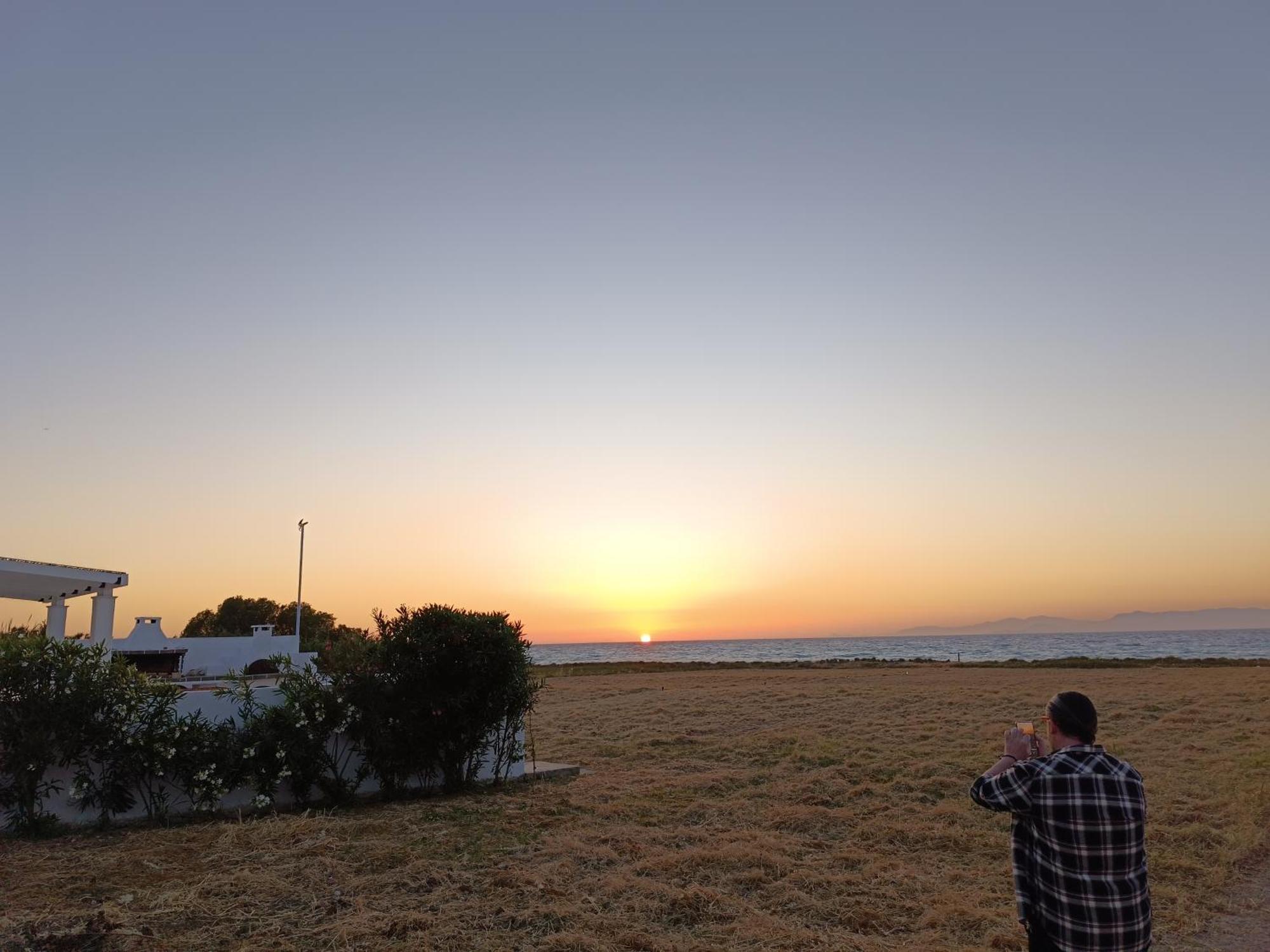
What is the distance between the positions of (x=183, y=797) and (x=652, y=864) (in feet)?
19.4

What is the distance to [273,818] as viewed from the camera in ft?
31.8

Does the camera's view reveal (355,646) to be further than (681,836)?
Yes

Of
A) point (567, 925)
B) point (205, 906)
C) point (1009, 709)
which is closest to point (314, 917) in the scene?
point (205, 906)

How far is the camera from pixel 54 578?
13836 millimetres

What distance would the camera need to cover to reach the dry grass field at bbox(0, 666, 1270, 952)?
642 centimetres

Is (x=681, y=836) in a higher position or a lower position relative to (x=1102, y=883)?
lower

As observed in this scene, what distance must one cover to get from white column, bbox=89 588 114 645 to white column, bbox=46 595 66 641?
271cm

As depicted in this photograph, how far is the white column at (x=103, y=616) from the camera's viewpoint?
14.1 meters

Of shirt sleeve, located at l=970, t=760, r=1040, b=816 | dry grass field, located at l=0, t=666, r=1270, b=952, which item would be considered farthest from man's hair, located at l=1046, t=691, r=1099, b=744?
dry grass field, located at l=0, t=666, r=1270, b=952

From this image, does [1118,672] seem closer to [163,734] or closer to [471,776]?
[471,776]

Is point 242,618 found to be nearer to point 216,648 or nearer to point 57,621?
point 216,648

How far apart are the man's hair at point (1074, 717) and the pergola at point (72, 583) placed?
45.2 feet

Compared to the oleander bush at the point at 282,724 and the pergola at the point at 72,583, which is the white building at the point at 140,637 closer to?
the pergola at the point at 72,583

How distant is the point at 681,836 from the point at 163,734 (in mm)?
6040
